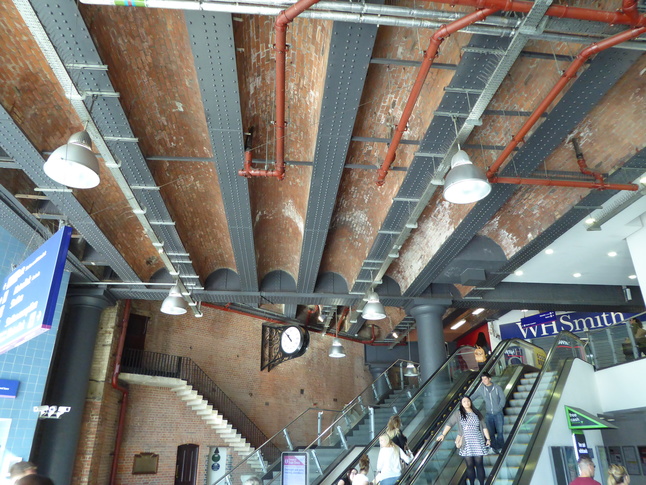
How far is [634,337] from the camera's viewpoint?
10180 millimetres

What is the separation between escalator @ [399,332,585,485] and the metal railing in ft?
32.9

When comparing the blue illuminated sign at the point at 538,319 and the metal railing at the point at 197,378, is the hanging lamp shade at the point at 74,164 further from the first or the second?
the blue illuminated sign at the point at 538,319

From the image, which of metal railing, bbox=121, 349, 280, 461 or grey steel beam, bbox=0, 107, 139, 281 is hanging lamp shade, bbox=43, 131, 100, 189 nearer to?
grey steel beam, bbox=0, 107, 139, 281

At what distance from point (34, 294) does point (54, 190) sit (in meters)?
3.16

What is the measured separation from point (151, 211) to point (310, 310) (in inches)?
492

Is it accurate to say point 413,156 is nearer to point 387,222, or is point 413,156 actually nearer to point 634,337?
point 387,222

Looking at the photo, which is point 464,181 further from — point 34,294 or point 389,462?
point 34,294

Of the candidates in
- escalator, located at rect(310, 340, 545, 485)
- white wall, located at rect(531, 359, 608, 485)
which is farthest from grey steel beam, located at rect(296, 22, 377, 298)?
white wall, located at rect(531, 359, 608, 485)

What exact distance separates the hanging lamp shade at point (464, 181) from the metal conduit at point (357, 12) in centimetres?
136

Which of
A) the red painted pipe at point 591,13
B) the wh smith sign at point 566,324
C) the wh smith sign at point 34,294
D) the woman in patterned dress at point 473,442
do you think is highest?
the wh smith sign at point 566,324

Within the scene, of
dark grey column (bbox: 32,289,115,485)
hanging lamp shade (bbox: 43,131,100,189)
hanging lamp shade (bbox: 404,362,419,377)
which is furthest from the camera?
hanging lamp shade (bbox: 404,362,419,377)

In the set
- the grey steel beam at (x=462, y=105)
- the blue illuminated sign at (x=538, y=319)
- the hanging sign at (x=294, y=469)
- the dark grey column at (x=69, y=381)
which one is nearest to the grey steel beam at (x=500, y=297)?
the dark grey column at (x=69, y=381)

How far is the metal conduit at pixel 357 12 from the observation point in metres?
4.14

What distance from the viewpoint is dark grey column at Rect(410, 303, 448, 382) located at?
12.8m
